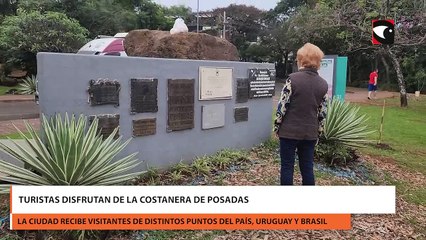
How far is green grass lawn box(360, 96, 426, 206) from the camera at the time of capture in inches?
275

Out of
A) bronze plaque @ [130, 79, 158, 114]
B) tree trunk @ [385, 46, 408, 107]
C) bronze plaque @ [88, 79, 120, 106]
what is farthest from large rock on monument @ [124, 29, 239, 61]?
tree trunk @ [385, 46, 408, 107]

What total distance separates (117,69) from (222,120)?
7.24 feet

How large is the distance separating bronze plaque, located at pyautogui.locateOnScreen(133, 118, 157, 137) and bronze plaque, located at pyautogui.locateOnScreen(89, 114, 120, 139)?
1.06 feet

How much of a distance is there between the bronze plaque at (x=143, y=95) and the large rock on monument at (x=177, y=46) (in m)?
1.64

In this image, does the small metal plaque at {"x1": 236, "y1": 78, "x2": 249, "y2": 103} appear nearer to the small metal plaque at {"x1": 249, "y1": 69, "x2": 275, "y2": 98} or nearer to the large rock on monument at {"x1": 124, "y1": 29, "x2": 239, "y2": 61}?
the small metal plaque at {"x1": 249, "y1": 69, "x2": 275, "y2": 98}

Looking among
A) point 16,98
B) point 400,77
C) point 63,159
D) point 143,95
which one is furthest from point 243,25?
point 63,159

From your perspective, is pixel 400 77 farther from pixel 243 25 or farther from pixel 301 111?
pixel 243 25

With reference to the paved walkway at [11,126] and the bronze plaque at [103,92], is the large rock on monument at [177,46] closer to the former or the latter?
the bronze plaque at [103,92]

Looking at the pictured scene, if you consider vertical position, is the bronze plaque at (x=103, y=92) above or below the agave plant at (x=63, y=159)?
above

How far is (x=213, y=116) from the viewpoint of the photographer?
22.9 feet

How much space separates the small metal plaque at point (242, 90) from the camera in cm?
749

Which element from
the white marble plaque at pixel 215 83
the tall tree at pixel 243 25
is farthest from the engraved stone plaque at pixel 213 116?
the tall tree at pixel 243 25

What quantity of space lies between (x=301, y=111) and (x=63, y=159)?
2.44 meters

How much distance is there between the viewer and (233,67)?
7.32 m
